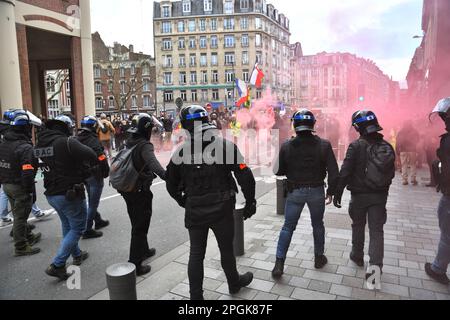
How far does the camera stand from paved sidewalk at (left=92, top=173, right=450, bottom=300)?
3.60 m

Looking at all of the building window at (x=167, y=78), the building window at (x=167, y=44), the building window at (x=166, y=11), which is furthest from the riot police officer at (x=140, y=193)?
the building window at (x=166, y=11)

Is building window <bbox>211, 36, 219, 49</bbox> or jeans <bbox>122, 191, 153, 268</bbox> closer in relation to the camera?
jeans <bbox>122, 191, 153, 268</bbox>

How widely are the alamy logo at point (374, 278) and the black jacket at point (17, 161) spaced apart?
4276mm

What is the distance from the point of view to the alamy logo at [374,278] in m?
3.70

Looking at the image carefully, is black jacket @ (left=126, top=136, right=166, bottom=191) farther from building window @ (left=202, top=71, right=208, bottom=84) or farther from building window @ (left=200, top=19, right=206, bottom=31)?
building window @ (left=200, top=19, right=206, bottom=31)

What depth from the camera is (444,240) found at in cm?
373

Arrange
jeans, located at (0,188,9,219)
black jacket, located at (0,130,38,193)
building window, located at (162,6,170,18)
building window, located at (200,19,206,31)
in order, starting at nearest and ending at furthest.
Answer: black jacket, located at (0,130,38,193) < jeans, located at (0,188,9,219) < building window, located at (200,19,206,31) < building window, located at (162,6,170,18)

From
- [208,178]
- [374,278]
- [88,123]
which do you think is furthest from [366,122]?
[88,123]

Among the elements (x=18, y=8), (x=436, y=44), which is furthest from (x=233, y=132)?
(x=18, y=8)

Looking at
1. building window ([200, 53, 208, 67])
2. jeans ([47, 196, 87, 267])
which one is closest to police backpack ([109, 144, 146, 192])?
jeans ([47, 196, 87, 267])

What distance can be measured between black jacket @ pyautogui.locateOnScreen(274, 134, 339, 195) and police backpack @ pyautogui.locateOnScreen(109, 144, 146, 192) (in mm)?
1727

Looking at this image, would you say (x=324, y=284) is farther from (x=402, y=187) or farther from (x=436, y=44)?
(x=436, y=44)

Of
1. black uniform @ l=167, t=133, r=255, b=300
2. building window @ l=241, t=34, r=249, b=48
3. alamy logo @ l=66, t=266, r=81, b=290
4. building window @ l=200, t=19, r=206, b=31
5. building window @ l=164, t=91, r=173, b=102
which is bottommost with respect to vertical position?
alamy logo @ l=66, t=266, r=81, b=290

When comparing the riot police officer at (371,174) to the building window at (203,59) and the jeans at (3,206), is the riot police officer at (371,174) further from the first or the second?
the building window at (203,59)
